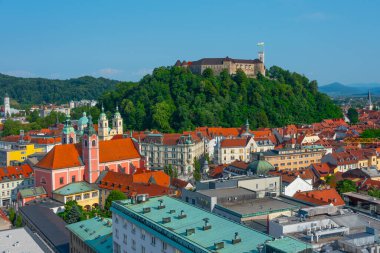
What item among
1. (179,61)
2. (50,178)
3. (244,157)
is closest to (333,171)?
(244,157)

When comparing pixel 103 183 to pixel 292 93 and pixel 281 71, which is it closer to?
pixel 292 93

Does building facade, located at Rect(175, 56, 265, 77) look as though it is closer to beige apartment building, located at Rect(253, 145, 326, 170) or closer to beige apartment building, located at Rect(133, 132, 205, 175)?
beige apartment building, located at Rect(133, 132, 205, 175)

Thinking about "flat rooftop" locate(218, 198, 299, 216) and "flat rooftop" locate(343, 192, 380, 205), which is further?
"flat rooftop" locate(343, 192, 380, 205)

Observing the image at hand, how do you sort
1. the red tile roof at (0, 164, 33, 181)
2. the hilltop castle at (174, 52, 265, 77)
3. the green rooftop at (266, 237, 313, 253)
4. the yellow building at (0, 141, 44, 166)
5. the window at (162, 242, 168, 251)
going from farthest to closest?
1. the hilltop castle at (174, 52, 265, 77)
2. the yellow building at (0, 141, 44, 166)
3. the red tile roof at (0, 164, 33, 181)
4. the window at (162, 242, 168, 251)
5. the green rooftop at (266, 237, 313, 253)

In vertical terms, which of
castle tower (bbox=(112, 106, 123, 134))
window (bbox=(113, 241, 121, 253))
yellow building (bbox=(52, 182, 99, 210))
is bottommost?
yellow building (bbox=(52, 182, 99, 210))

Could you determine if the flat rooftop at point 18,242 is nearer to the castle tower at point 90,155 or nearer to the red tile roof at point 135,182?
the red tile roof at point 135,182

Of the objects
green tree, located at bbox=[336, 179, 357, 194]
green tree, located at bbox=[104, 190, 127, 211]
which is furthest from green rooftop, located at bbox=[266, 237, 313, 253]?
green tree, located at bbox=[104, 190, 127, 211]
